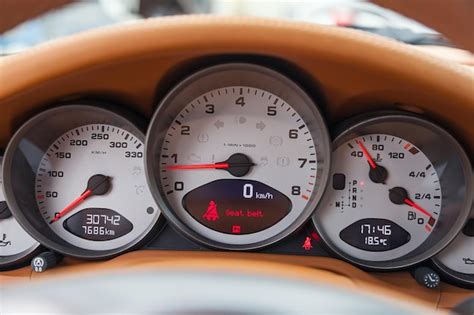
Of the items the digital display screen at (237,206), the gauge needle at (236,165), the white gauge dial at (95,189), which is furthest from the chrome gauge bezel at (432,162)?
the white gauge dial at (95,189)

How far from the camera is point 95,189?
1.87 m

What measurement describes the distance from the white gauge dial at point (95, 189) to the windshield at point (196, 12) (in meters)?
0.34

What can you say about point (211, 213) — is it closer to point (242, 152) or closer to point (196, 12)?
point (242, 152)

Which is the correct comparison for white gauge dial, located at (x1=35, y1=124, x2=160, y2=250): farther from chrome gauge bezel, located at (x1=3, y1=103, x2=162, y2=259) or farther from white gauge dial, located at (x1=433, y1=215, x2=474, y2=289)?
white gauge dial, located at (x1=433, y1=215, x2=474, y2=289)

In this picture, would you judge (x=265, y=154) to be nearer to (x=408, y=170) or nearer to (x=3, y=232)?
(x=408, y=170)

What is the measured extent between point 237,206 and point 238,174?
0.10 metres

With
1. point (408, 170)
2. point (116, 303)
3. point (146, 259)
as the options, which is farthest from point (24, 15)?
point (408, 170)

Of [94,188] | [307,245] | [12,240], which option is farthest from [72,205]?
[307,245]

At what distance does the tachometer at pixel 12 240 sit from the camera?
1861 millimetres

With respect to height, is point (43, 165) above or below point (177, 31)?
below

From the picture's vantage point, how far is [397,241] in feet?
6.13

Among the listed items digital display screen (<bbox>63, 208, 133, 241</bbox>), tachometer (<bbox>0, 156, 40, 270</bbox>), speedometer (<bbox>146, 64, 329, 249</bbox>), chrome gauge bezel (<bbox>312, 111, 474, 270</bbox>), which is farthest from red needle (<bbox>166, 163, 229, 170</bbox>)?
tachometer (<bbox>0, 156, 40, 270</bbox>)

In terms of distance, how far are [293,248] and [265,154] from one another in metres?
0.29

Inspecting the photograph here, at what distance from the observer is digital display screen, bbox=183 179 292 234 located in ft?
6.13
